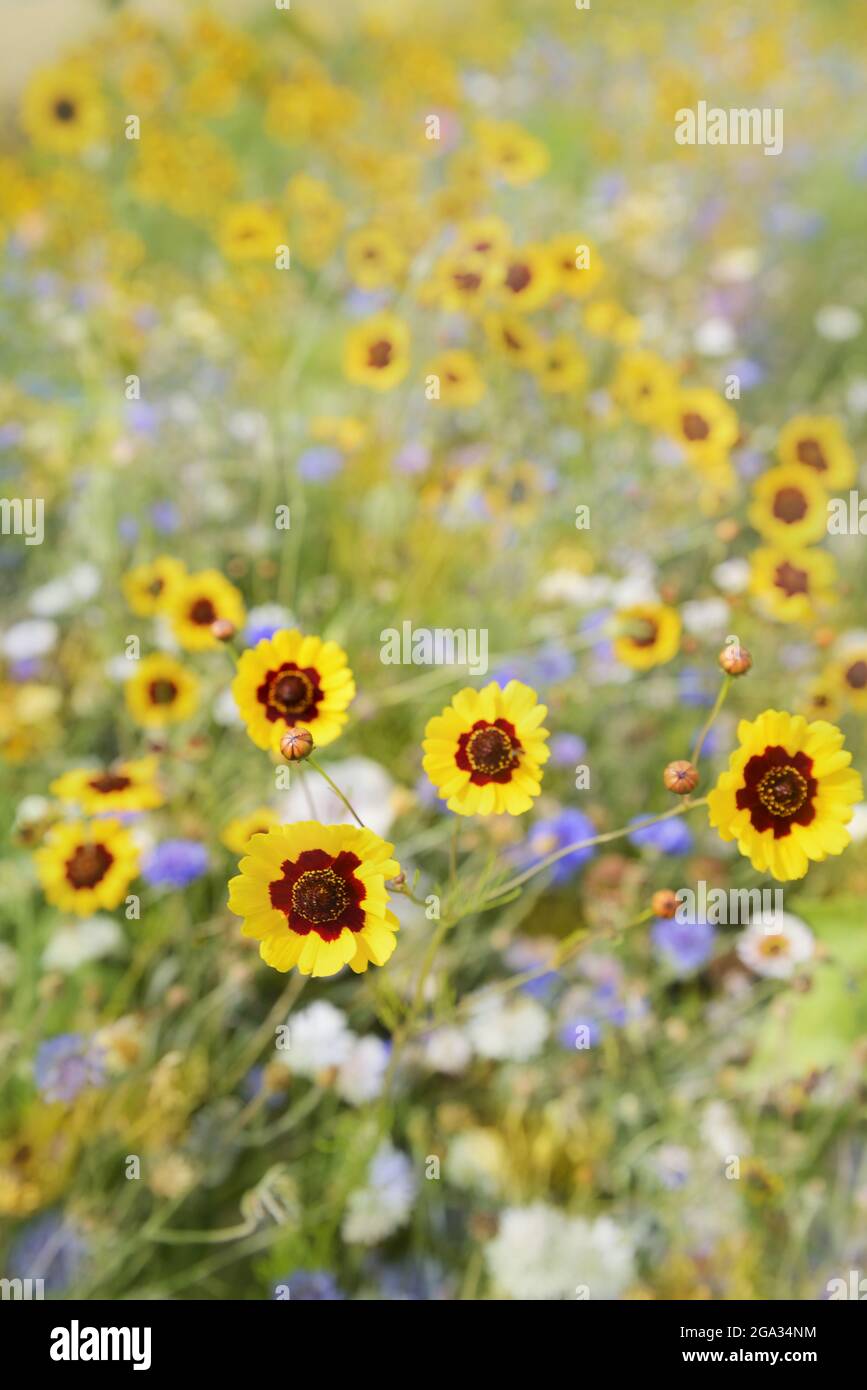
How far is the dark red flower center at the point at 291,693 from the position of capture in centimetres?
105

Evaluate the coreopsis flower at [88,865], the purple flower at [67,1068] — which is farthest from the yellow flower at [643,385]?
the purple flower at [67,1068]

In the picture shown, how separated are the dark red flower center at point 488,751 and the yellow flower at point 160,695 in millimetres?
696

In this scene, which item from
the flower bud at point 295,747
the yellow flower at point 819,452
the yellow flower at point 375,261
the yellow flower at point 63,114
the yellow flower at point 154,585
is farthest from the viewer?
the yellow flower at point 63,114

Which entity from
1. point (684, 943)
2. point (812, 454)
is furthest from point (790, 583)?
point (684, 943)

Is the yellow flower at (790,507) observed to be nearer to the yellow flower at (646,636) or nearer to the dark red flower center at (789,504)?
the dark red flower center at (789,504)

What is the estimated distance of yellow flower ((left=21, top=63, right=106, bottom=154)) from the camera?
2703 millimetres

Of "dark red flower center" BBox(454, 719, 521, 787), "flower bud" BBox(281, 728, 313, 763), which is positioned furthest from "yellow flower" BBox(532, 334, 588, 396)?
"flower bud" BBox(281, 728, 313, 763)

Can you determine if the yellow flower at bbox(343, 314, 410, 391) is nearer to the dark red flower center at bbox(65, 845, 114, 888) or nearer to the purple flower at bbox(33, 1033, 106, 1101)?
the dark red flower center at bbox(65, 845, 114, 888)

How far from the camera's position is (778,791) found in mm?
964

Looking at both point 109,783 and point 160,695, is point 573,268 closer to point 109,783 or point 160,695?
point 160,695

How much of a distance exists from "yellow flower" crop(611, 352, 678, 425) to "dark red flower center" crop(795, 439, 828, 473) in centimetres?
26

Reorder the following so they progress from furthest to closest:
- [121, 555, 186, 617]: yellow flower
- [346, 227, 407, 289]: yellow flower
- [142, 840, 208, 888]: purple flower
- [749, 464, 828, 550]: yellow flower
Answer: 1. [346, 227, 407, 289]: yellow flower
2. [749, 464, 828, 550]: yellow flower
3. [121, 555, 186, 617]: yellow flower
4. [142, 840, 208, 888]: purple flower

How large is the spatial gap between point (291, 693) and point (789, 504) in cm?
114
